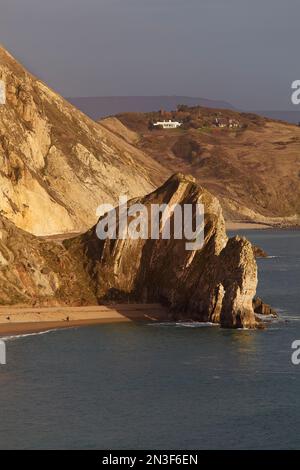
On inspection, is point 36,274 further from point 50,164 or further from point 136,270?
point 50,164

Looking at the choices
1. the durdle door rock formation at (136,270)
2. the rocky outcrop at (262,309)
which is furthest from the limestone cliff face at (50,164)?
the rocky outcrop at (262,309)

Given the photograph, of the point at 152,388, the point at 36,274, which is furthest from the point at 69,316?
the point at 152,388

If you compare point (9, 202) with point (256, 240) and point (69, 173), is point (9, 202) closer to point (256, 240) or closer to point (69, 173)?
point (69, 173)

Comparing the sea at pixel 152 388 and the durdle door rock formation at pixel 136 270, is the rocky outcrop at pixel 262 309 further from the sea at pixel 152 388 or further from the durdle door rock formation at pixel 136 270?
the sea at pixel 152 388

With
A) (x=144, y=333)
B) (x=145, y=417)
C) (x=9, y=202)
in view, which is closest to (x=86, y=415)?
(x=145, y=417)

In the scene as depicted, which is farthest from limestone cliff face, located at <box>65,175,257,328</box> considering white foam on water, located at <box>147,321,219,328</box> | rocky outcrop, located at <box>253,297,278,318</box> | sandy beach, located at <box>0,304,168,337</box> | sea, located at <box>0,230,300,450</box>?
rocky outcrop, located at <box>253,297,278,318</box>

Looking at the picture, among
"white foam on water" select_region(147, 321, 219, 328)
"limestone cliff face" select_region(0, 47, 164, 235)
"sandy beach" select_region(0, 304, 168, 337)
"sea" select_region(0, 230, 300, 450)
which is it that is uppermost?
"limestone cliff face" select_region(0, 47, 164, 235)

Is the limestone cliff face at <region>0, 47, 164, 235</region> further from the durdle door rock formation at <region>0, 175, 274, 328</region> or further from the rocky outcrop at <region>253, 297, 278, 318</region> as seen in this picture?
the rocky outcrop at <region>253, 297, 278, 318</region>
